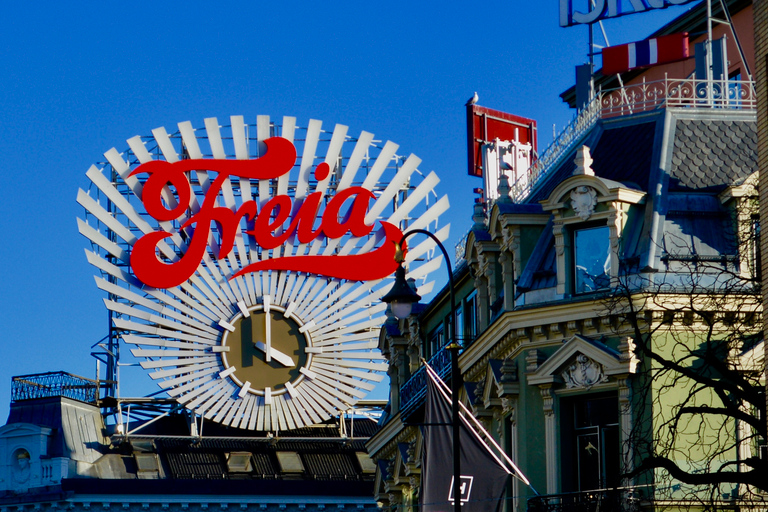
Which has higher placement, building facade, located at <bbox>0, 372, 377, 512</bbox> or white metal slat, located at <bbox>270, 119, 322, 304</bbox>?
white metal slat, located at <bbox>270, 119, 322, 304</bbox>

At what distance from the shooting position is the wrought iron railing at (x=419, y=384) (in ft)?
145

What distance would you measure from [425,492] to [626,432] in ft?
15.6

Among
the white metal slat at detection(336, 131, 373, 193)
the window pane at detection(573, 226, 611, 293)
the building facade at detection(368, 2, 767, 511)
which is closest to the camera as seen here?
the building facade at detection(368, 2, 767, 511)

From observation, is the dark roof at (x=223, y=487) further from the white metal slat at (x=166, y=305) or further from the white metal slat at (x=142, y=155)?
the white metal slat at (x=142, y=155)

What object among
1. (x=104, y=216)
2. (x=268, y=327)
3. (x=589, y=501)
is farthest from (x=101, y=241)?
(x=589, y=501)

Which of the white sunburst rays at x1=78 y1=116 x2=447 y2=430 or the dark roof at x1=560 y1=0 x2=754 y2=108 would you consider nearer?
the dark roof at x1=560 y1=0 x2=754 y2=108

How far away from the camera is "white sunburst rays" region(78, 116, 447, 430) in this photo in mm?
70562

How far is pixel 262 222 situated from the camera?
71.8m

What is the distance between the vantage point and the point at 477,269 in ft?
139

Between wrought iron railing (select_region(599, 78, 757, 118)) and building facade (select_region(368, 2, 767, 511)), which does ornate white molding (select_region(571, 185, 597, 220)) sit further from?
wrought iron railing (select_region(599, 78, 757, 118))

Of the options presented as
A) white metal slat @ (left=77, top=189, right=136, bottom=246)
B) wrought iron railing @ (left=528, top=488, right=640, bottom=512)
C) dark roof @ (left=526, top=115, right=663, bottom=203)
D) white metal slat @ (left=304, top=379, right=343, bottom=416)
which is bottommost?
wrought iron railing @ (left=528, top=488, right=640, bottom=512)

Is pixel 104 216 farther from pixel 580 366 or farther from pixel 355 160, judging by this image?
pixel 580 366

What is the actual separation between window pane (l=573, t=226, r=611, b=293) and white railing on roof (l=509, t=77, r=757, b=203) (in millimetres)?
4000

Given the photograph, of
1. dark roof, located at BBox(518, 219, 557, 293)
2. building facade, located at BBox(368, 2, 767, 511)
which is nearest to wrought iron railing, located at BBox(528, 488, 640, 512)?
building facade, located at BBox(368, 2, 767, 511)
